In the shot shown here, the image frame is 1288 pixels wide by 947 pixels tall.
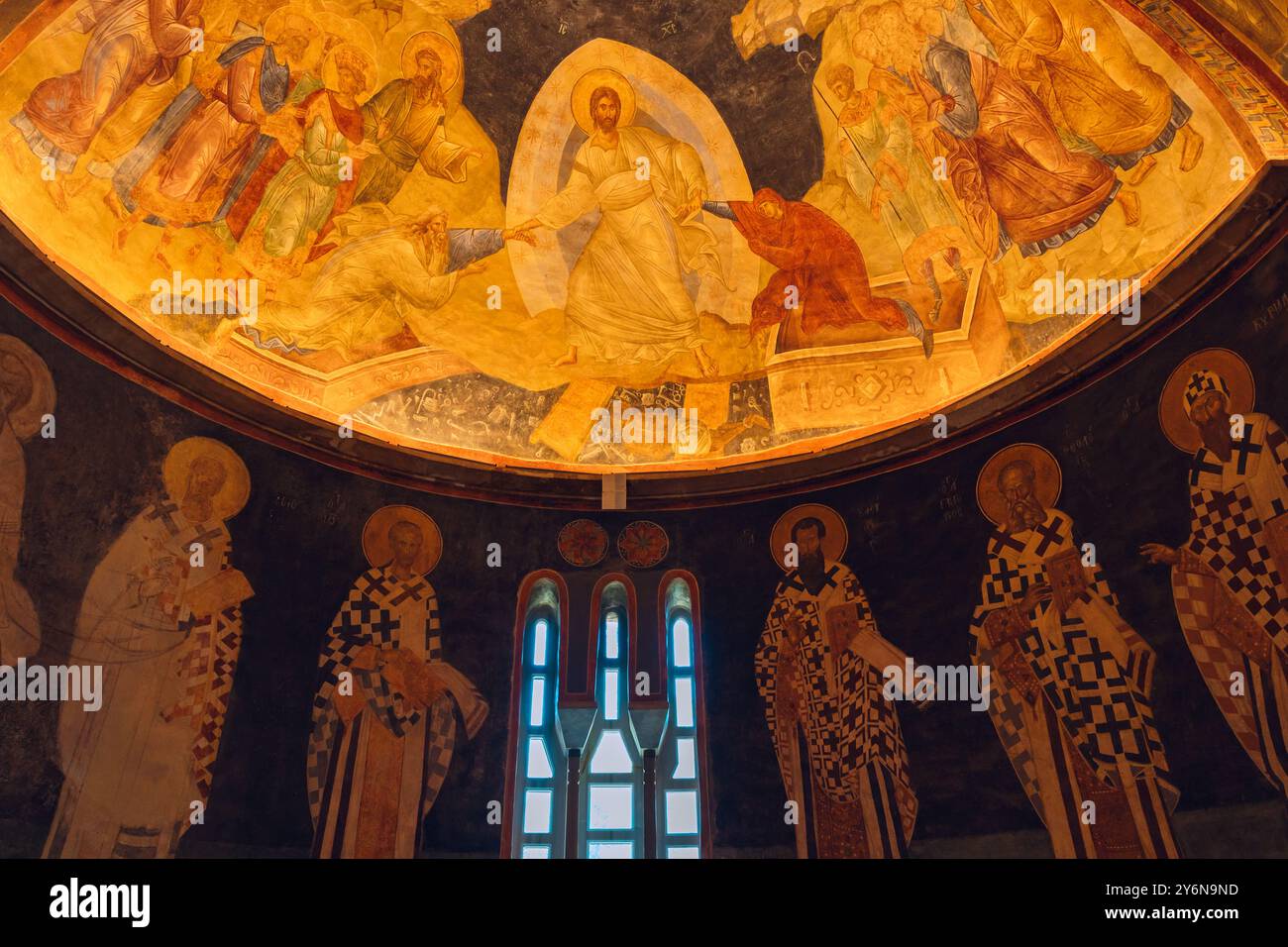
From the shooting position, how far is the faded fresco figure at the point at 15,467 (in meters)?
10.5

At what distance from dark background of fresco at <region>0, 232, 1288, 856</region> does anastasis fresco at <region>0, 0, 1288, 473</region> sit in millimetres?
907

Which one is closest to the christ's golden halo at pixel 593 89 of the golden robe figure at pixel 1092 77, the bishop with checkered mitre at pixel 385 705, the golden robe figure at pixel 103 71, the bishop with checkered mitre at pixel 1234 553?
the golden robe figure at pixel 1092 77

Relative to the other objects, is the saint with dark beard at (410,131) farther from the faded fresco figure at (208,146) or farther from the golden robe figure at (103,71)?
the golden robe figure at (103,71)

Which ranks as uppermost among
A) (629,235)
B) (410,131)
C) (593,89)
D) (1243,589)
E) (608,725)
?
(593,89)

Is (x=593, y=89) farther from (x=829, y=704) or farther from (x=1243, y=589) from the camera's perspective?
(x=1243, y=589)

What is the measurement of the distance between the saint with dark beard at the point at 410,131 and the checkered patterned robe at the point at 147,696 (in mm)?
5454

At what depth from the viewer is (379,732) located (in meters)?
13.3

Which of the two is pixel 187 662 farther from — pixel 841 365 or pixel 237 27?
pixel 841 365

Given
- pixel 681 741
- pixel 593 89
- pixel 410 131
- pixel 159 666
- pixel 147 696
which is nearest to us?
pixel 147 696

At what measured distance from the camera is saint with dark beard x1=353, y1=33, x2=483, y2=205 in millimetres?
14039

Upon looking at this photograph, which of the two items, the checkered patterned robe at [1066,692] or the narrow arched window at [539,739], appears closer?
the checkered patterned robe at [1066,692]

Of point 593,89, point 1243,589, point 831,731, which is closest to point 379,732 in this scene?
point 831,731

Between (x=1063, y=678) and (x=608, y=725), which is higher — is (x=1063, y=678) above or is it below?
above

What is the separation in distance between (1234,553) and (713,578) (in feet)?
22.1
